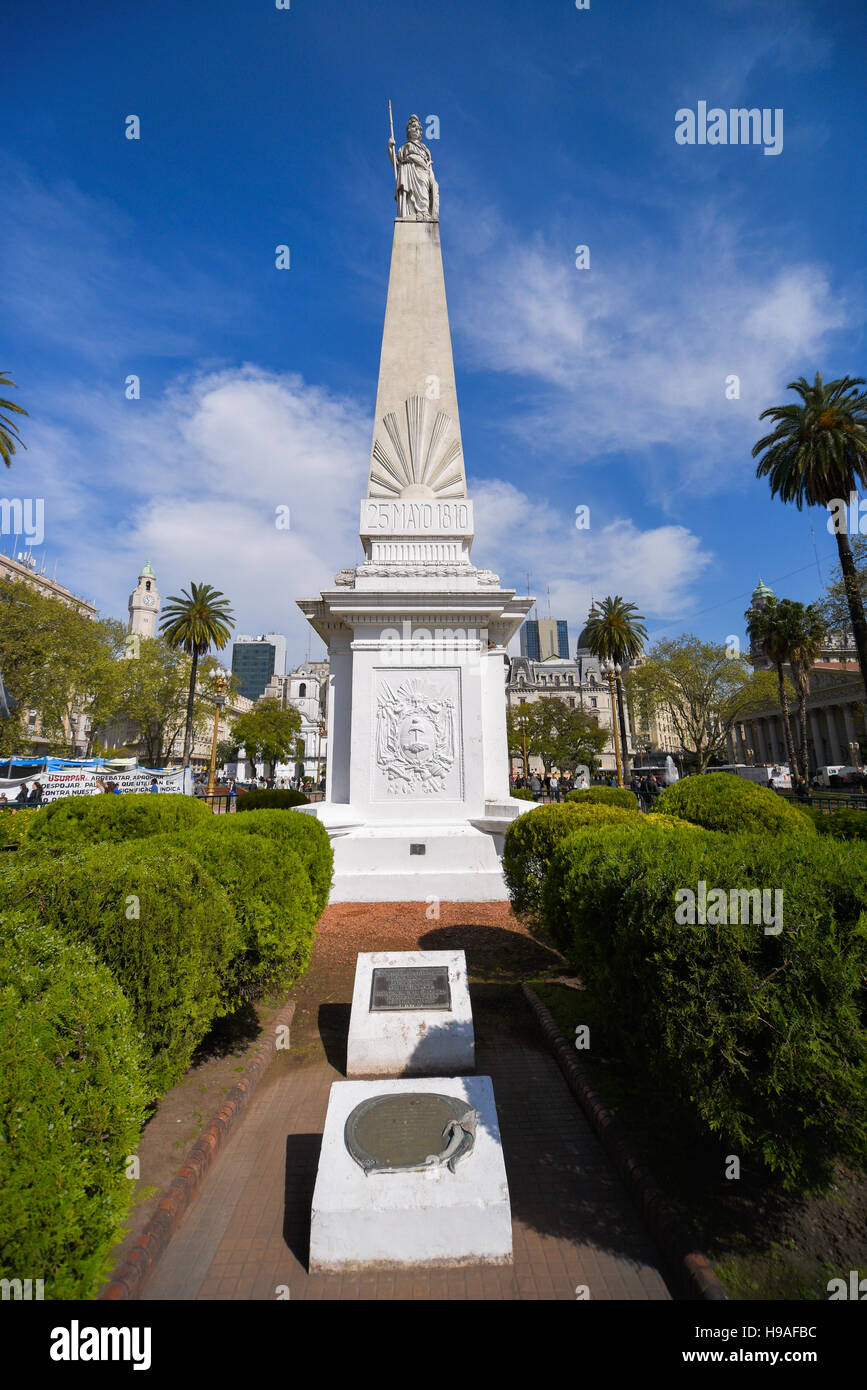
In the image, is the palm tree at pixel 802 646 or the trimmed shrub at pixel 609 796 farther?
the palm tree at pixel 802 646

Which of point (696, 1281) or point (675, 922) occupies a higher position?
point (675, 922)

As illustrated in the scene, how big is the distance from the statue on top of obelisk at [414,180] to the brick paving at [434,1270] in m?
20.0

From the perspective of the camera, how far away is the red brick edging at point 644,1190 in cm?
320

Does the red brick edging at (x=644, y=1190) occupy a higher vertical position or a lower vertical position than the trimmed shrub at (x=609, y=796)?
lower

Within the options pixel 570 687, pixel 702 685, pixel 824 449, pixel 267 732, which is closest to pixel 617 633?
pixel 702 685

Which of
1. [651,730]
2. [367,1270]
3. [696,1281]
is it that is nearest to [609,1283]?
[696,1281]

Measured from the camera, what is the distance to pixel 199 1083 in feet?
17.7

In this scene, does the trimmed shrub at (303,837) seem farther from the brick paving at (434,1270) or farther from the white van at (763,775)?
the white van at (763,775)

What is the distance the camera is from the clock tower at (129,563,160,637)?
323 feet

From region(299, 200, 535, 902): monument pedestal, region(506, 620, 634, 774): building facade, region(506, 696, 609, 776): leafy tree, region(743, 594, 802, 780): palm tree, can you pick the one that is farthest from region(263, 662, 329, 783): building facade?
region(299, 200, 535, 902): monument pedestal

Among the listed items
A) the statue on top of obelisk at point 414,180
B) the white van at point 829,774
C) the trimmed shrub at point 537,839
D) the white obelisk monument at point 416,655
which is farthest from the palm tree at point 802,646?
the trimmed shrub at point 537,839

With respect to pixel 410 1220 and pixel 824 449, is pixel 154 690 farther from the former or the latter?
pixel 410 1220
